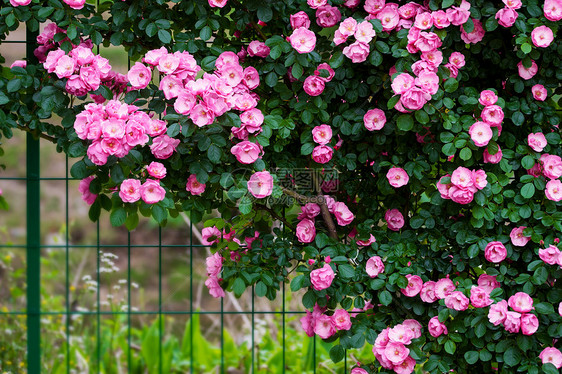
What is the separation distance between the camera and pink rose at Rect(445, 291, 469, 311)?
1.88 meters

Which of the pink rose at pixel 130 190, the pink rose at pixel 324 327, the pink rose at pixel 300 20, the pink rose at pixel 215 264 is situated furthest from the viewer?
the pink rose at pixel 215 264

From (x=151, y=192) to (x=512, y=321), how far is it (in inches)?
45.0

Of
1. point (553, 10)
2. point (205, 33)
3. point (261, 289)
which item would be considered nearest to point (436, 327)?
point (261, 289)

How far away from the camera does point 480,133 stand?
5.95 feet

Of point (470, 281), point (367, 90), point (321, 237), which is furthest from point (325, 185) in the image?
point (470, 281)

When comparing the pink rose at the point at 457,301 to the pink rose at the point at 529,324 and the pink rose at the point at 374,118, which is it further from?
the pink rose at the point at 374,118

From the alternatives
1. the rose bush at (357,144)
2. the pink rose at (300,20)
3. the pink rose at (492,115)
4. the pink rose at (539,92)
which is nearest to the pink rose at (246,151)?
the rose bush at (357,144)

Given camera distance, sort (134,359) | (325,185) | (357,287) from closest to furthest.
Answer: (357,287)
(325,185)
(134,359)

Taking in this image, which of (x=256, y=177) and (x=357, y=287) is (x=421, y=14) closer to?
Result: (x=256, y=177)

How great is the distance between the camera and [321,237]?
1.95 m

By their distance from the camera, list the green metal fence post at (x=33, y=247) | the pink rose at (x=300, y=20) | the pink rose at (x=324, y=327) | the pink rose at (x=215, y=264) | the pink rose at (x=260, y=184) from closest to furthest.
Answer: the pink rose at (x=260, y=184) < the pink rose at (x=300, y=20) < the pink rose at (x=324, y=327) < the pink rose at (x=215, y=264) < the green metal fence post at (x=33, y=247)

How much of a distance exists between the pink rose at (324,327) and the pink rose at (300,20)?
37.1 inches

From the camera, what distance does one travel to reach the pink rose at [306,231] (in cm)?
201

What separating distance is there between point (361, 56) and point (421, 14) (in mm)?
218
